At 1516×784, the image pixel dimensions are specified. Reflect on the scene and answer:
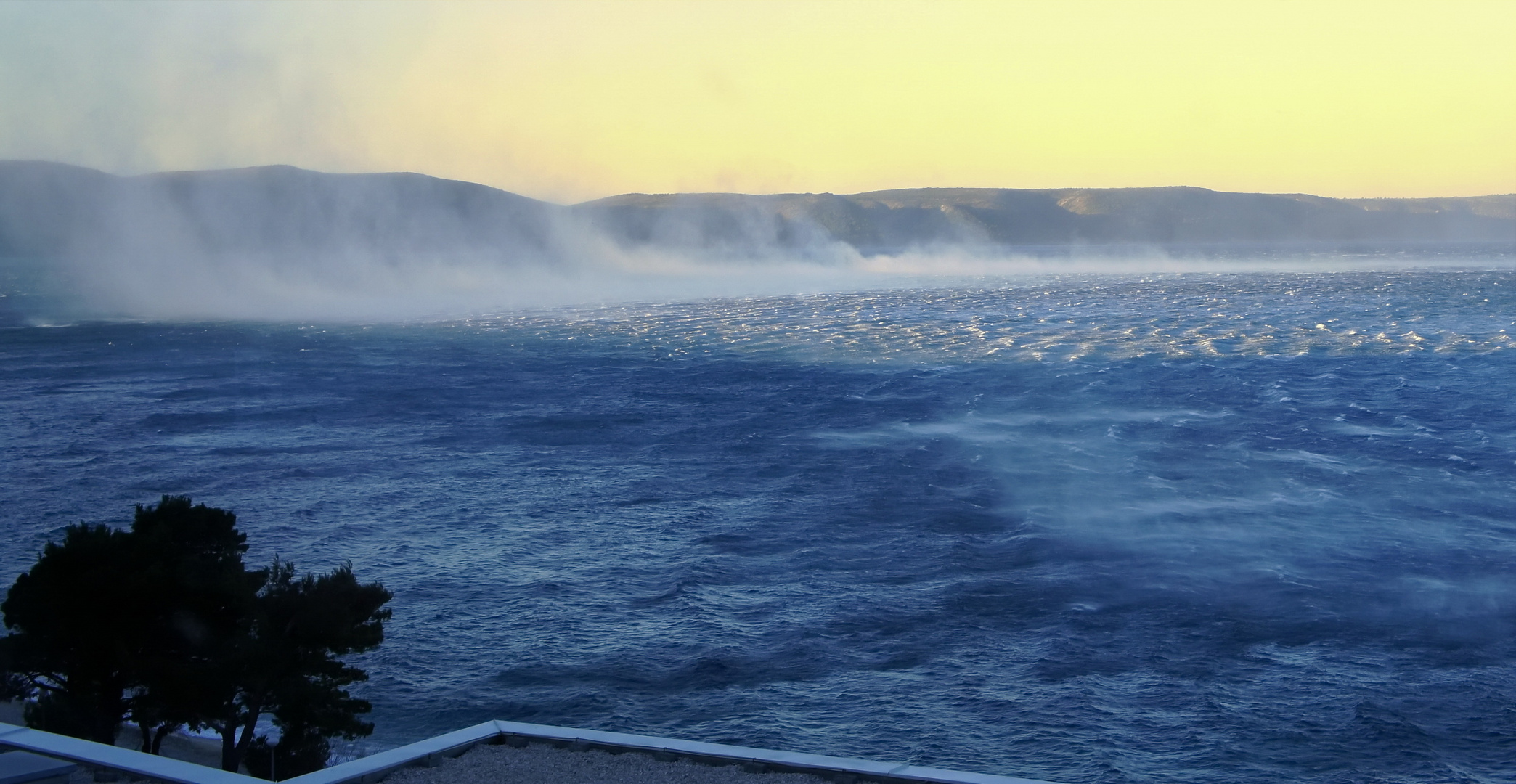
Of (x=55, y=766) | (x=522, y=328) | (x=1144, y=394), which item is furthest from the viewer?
(x=522, y=328)

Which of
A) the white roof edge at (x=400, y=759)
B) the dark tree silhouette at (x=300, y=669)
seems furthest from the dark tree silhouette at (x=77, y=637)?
the white roof edge at (x=400, y=759)

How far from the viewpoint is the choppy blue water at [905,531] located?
19.5 meters

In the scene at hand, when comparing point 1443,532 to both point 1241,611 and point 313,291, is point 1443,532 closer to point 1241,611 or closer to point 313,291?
point 1241,611

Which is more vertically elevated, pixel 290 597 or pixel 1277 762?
pixel 290 597

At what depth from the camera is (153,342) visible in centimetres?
8181

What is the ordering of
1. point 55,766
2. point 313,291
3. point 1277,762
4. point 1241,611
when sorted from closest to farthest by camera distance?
point 55,766 < point 1277,762 < point 1241,611 < point 313,291

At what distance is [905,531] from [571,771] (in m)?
19.2

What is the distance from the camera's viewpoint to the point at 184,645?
53.2 ft

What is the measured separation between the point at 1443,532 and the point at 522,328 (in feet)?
221

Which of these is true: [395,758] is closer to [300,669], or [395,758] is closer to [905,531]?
[300,669]

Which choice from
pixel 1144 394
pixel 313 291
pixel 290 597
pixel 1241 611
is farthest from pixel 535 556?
pixel 313 291

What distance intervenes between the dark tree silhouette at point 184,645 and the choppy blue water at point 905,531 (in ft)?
11.7

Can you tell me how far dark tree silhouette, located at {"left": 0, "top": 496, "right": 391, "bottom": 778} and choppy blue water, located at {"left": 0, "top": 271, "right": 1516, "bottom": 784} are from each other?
3560 mm

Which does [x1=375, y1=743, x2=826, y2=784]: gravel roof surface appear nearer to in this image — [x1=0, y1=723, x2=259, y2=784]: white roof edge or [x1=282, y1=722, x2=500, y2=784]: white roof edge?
[x1=282, y1=722, x2=500, y2=784]: white roof edge
